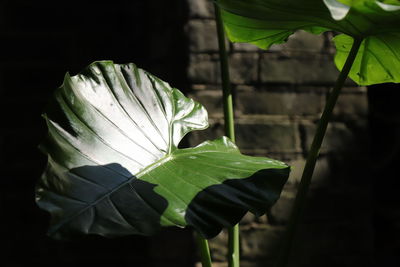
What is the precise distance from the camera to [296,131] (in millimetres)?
1788

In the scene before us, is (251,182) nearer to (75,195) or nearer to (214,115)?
(75,195)

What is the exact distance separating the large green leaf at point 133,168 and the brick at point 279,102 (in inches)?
28.4

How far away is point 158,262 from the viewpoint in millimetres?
1790

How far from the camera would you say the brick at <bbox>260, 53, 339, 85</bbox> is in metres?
1.76

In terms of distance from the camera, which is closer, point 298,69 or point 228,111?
point 228,111

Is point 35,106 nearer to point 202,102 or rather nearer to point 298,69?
point 202,102

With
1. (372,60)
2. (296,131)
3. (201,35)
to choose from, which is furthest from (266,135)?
(372,60)

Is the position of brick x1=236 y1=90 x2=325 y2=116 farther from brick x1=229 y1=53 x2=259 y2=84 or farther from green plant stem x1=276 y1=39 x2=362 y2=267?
green plant stem x1=276 y1=39 x2=362 y2=267

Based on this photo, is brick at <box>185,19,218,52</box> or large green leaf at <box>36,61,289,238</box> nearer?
large green leaf at <box>36,61,289,238</box>

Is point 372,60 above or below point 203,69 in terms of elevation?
above

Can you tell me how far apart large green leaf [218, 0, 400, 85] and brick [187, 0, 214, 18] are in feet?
1.96

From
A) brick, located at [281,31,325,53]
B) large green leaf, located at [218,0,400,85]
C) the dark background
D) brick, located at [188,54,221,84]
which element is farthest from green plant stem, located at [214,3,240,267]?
the dark background

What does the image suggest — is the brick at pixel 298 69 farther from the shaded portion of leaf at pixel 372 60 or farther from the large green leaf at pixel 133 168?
the large green leaf at pixel 133 168

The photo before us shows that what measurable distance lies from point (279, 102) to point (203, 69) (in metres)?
0.23
